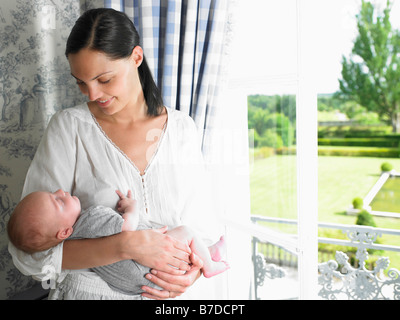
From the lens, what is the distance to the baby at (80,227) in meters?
0.88

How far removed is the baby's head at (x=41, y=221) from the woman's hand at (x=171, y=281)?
0.25m

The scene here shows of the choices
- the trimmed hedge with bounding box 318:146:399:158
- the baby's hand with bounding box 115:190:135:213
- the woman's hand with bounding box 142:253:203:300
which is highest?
the trimmed hedge with bounding box 318:146:399:158

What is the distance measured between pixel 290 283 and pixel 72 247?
79cm

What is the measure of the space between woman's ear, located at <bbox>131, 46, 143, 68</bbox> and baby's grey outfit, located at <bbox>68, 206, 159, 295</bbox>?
417 millimetres

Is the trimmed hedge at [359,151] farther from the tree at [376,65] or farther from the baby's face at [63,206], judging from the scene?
the baby's face at [63,206]

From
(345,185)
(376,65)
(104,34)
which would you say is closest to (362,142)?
(345,185)

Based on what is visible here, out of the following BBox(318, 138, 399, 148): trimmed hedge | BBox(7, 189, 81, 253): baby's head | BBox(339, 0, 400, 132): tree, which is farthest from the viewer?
BBox(318, 138, 399, 148): trimmed hedge

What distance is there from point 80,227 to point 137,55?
0.49 meters

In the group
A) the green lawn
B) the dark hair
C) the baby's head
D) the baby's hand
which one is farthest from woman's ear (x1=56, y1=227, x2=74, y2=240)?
the green lawn

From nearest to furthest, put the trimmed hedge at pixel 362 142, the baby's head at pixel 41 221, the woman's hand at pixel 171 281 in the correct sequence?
the baby's head at pixel 41 221 → the woman's hand at pixel 171 281 → the trimmed hedge at pixel 362 142

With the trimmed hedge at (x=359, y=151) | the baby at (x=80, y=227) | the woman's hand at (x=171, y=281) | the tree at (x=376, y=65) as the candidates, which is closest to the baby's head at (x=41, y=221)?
the baby at (x=80, y=227)

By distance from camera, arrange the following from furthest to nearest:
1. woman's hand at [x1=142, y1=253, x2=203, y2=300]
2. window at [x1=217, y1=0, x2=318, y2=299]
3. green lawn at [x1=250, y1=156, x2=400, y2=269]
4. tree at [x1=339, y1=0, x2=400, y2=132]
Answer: green lawn at [x1=250, y1=156, x2=400, y2=269]
tree at [x1=339, y1=0, x2=400, y2=132]
window at [x1=217, y1=0, x2=318, y2=299]
woman's hand at [x1=142, y1=253, x2=203, y2=300]

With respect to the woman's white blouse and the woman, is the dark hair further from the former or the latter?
the woman's white blouse

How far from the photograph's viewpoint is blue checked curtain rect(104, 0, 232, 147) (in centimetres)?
125
